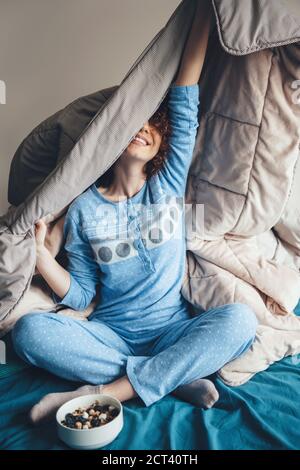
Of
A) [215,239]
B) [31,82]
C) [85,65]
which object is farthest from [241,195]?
[31,82]

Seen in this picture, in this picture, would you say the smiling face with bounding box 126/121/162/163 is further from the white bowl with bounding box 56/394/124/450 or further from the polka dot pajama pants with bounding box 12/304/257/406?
the white bowl with bounding box 56/394/124/450

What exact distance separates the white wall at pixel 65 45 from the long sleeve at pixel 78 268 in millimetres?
869

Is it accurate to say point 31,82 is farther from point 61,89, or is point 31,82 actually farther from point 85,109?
point 85,109

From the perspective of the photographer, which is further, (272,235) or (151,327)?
(272,235)

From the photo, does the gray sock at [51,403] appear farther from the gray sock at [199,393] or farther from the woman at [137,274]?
the gray sock at [199,393]

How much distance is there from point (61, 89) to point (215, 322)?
4.08 ft

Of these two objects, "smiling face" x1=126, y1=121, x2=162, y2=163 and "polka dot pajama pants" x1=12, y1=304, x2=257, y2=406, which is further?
"smiling face" x1=126, y1=121, x2=162, y2=163

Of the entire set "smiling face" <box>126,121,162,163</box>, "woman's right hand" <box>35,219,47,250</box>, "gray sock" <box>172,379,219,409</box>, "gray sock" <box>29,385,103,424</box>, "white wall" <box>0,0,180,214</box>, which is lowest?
"gray sock" <box>172,379,219,409</box>

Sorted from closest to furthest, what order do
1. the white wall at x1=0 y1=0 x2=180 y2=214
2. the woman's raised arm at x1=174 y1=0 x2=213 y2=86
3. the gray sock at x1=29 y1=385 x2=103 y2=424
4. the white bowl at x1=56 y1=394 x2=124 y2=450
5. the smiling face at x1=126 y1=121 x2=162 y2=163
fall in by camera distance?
the white bowl at x1=56 y1=394 x2=124 y2=450
the gray sock at x1=29 y1=385 x2=103 y2=424
the woman's raised arm at x1=174 y1=0 x2=213 y2=86
the smiling face at x1=126 y1=121 x2=162 y2=163
the white wall at x1=0 y1=0 x2=180 y2=214

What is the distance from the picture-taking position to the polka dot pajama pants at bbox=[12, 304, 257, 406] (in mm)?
1050

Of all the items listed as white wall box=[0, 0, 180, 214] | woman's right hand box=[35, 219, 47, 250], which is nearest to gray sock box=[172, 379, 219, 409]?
woman's right hand box=[35, 219, 47, 250]

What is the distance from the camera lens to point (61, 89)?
193cm

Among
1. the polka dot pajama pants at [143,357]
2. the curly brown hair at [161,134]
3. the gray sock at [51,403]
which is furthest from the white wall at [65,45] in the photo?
the gray sock at [51,403]
